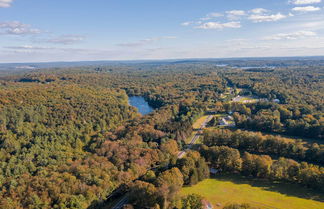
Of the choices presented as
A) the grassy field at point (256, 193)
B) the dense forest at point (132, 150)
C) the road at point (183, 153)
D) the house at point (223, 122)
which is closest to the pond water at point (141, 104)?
the dense forest at point (132, 150)

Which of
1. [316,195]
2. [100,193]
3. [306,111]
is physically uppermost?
[306,111]

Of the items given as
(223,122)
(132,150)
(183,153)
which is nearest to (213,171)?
(183,153)

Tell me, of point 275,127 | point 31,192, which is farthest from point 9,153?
point 275,127

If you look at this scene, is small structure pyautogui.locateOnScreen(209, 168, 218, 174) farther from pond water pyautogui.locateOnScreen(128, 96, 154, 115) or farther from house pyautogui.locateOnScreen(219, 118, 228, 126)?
pond water pyautogui.locateOnScreen(128, 96, 154, 115)

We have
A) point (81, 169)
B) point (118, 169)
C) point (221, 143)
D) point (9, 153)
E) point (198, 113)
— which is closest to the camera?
point (81, 169)

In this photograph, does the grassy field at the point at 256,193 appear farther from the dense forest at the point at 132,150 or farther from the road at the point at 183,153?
the road at the point at 183,153

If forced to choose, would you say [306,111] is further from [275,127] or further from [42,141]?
[42,141]

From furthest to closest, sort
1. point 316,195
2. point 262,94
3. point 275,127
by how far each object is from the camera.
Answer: point 262,94 → point 275,127 → point 316,195
